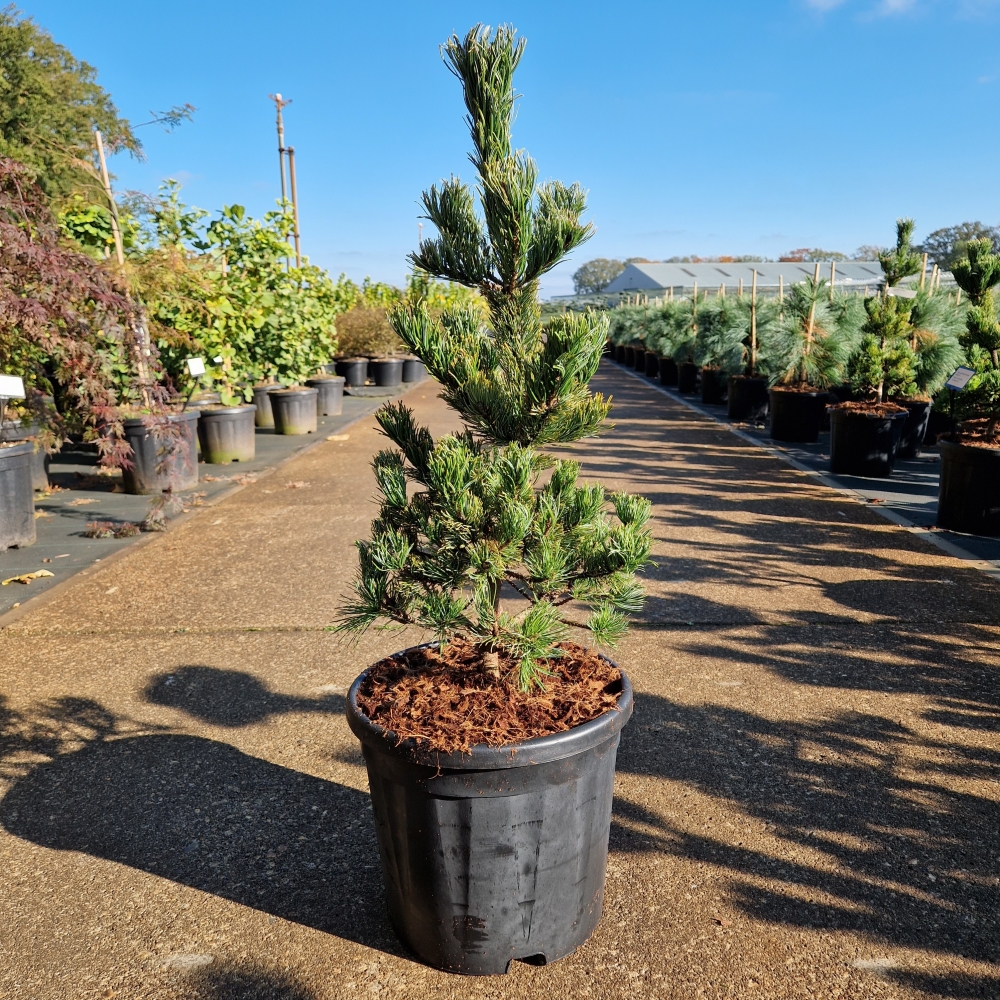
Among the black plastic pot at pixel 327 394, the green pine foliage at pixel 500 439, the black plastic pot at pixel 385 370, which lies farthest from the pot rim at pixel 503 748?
the black plastic pot at pixel 385 370

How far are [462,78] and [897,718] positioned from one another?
2882 millimetres

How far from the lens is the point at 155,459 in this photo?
A: 767 centimetres

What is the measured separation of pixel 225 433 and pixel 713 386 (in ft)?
32.5

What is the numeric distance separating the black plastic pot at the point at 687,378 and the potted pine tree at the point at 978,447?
11422 mm

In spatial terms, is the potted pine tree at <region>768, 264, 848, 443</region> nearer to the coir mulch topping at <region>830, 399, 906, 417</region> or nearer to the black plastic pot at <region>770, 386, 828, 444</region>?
the black plastic pot at <region>770, 386, 828, 444</region>

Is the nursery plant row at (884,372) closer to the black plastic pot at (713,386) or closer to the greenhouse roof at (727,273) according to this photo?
the black plastic pot at (713,386)

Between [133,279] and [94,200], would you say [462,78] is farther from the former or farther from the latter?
[94,200]

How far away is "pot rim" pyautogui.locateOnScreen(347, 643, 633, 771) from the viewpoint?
1.91m

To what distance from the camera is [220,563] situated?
5699mm

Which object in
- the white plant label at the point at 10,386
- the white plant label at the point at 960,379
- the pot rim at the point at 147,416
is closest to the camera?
the white plant label at the point at 10,386

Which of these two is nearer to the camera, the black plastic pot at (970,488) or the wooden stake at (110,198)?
the black plastic pot at (970,488)

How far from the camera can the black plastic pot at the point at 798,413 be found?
35.0 ft

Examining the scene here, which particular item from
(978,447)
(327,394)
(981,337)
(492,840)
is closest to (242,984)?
(492,840)

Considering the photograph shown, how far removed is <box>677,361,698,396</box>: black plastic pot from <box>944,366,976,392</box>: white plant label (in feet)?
38.3
